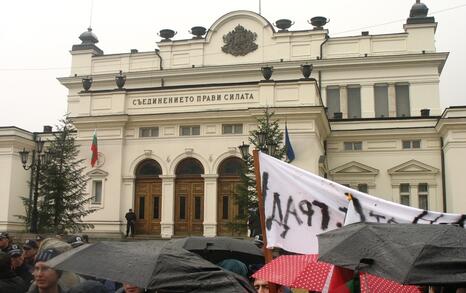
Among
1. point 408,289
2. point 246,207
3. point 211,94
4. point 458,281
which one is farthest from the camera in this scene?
point 211,94

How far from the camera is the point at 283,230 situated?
6746 mm

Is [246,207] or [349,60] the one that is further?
[349,60]

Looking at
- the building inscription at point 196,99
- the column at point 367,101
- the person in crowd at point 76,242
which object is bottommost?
the person in crowd at point 76,242

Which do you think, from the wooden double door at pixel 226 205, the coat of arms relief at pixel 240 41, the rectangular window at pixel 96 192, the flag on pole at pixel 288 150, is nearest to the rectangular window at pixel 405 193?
the flag on pole at pixel 288 150

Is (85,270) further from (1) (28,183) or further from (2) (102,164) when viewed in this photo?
(1) (28,183)

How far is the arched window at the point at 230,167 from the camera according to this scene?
28.1 meters

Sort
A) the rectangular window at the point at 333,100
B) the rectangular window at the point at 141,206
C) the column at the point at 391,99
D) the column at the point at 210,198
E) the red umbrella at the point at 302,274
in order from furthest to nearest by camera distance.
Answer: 1. the rectangular window at the point at 333,100
2. the column at the point at 391,99
3. the rectangular window at the point at 141,206
4. the column at the point at 210,198
5. the red umbrella at the point at 302,274

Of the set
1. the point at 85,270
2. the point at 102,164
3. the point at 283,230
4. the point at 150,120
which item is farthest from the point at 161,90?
the point at 85,270

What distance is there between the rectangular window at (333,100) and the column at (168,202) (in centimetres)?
1361

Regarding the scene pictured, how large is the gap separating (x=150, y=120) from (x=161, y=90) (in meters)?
1.76

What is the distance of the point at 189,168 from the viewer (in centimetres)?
2869

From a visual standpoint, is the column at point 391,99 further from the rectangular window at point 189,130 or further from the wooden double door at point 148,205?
the wooden double door at point 148,205

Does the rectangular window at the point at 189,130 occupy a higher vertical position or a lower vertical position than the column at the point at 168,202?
higher

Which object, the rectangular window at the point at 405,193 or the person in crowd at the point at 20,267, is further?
the rectangular window at the point at 405,193
